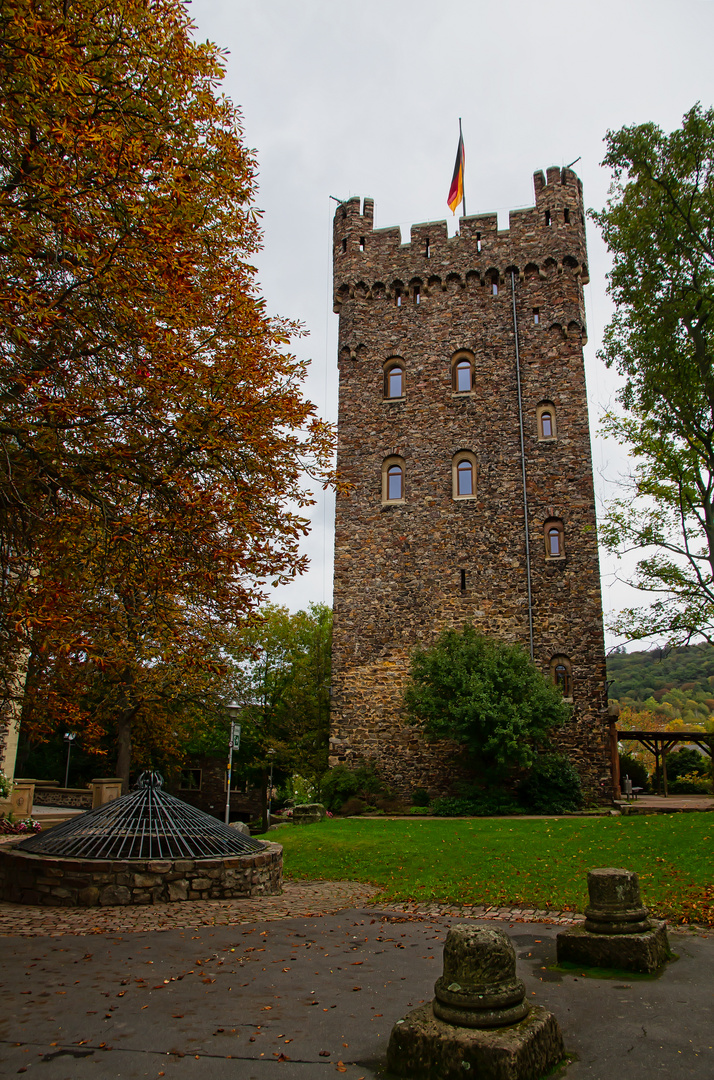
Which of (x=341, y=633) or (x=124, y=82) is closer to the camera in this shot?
(x=124, y=82)

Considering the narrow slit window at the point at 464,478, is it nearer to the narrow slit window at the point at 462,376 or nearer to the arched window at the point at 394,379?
the narrow slit window at the point at 462,376

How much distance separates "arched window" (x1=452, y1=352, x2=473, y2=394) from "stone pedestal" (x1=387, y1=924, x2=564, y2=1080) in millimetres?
22028

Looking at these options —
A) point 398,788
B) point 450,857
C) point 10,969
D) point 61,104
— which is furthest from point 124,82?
point 398,788

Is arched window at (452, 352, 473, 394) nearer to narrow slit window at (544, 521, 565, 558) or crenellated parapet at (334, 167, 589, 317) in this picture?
crenellated parapet at (334, 167, 589, 317)

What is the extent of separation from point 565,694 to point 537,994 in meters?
16.9

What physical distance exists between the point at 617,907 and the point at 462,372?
69.6ft

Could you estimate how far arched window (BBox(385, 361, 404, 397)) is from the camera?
25.4m

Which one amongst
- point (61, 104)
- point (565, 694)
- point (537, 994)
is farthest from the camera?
point (565, 694)

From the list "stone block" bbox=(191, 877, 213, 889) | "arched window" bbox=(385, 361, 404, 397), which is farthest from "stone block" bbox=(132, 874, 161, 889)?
"arched window" bbox=(385, 361, 404, 397)

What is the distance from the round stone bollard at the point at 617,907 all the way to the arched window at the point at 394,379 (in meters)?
21.0

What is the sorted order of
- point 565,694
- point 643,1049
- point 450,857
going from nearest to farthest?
1. point 643,1049
2. point 450,857
3. point 565,694

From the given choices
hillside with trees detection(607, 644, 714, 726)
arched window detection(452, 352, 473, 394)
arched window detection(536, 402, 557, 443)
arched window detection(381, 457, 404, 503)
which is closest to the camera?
arched window detection(536, 402, 557, 443)

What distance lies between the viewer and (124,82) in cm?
657

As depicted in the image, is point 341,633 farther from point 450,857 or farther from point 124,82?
point 124,82
